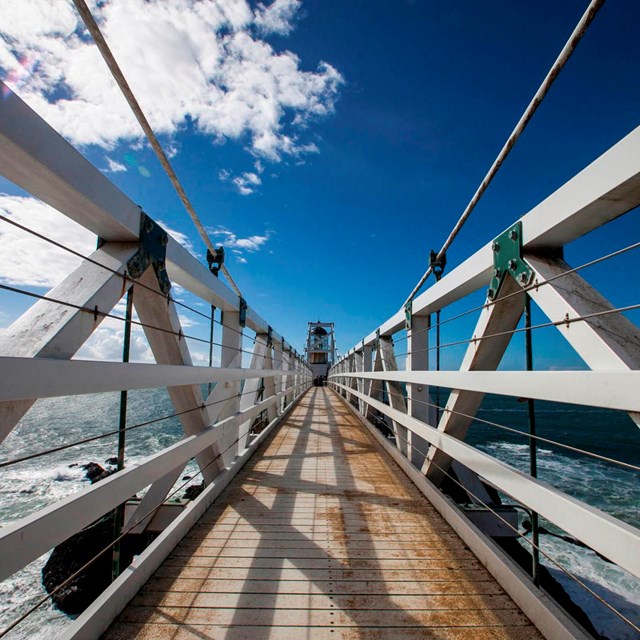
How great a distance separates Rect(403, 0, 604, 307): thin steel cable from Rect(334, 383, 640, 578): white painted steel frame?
163 cm

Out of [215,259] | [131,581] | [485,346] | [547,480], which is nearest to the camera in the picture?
[131,581]

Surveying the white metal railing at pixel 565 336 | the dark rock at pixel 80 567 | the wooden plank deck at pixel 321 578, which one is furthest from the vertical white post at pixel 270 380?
the white metal railing at pixel 565 336

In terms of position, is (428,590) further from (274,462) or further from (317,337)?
(317,337)

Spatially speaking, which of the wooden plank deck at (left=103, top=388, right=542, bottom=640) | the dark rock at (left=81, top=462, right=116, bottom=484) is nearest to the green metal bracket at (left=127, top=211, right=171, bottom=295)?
the wooden plank deck at (left=103, top=388, right=542, bottom=640)

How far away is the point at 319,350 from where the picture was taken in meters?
39.9

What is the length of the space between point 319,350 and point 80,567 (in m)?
34.5

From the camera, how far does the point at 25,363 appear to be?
97cm

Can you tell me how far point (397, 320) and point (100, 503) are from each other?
3285 millimetres

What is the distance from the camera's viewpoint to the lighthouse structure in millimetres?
39719

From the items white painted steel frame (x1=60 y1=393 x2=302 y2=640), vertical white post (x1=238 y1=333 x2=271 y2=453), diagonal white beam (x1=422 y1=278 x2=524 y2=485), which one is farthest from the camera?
vertical white post (x1=238 y1=333 x2=271 y2=453)

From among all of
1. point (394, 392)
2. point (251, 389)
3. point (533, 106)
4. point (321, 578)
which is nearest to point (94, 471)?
point (251, 389)

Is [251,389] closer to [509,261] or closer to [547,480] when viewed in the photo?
[509,261]

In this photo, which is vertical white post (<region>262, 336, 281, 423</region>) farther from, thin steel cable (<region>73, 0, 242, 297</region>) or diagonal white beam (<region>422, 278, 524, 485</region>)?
diagonal white beam (<region>422, 278, 524, 485</region>)

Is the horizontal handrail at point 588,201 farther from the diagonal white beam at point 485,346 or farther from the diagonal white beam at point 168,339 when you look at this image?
the diagonal white beam at point 168,339
